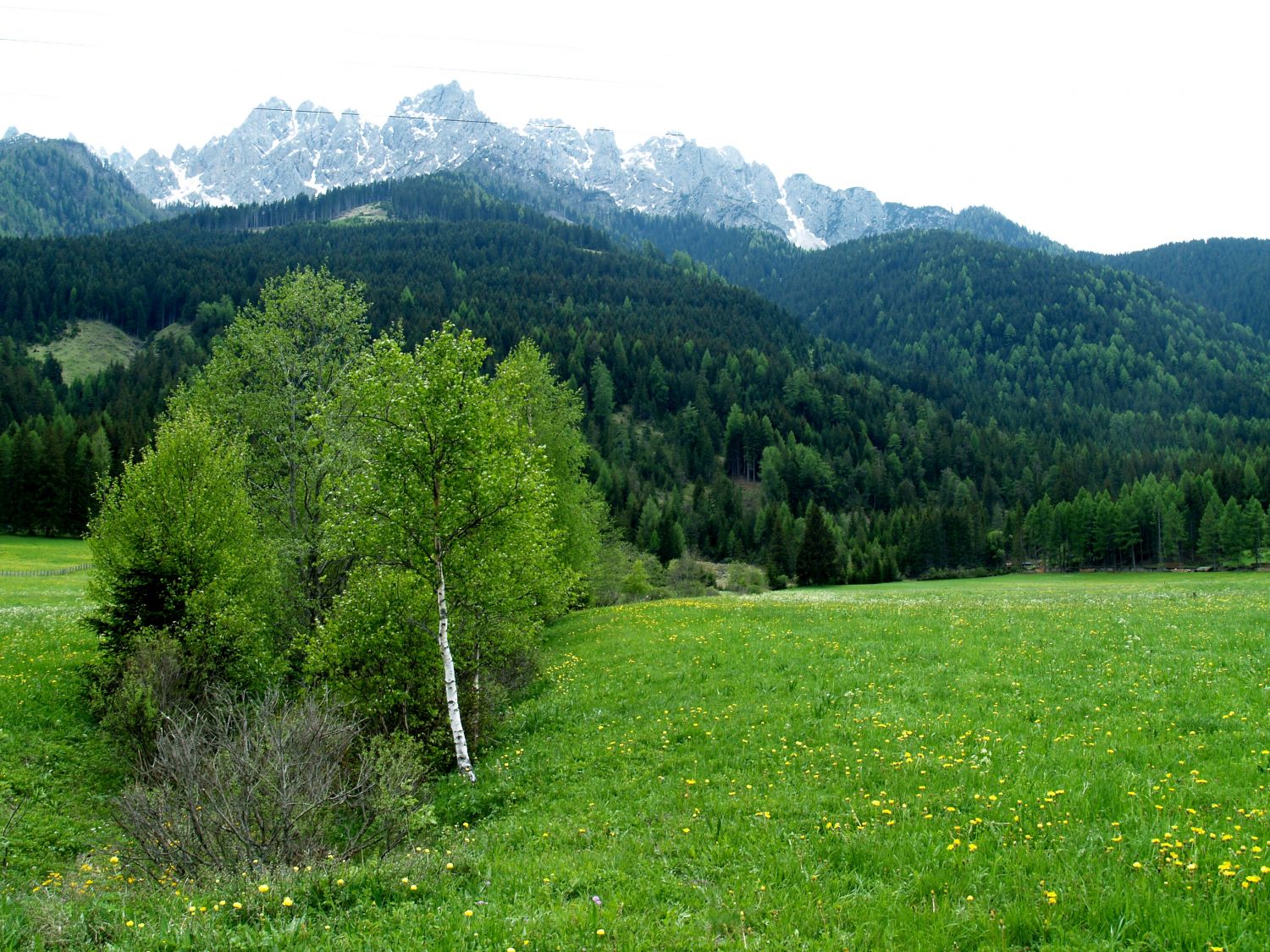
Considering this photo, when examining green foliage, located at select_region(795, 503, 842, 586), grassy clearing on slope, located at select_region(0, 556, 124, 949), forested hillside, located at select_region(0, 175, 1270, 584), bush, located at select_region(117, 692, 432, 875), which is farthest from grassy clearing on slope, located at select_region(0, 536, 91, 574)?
green foliage, located at select_region(795, 503, 842, 586)

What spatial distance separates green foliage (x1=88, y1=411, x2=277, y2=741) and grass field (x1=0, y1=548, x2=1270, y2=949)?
10.3 ft

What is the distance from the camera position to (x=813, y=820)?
31.7 feet

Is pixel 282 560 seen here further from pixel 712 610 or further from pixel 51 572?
pixel 51 572

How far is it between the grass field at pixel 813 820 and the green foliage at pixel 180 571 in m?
3.14

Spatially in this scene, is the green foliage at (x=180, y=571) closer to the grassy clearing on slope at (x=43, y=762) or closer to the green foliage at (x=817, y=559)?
the grassy clearing on slope at (x=43, y=762)

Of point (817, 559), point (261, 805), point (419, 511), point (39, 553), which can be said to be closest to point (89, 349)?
point (39, 553)

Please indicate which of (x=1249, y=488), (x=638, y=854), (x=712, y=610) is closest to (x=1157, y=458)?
(x=1249, y=488)

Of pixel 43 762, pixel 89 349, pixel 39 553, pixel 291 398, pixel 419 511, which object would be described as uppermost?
pixel 89 349

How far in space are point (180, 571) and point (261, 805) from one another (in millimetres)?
14219

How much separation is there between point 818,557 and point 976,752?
8379cm

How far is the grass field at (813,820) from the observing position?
21.7 feet

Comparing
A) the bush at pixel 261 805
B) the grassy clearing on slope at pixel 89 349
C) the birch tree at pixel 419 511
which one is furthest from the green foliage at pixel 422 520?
the grassy clearing on slope at pixel 89 349

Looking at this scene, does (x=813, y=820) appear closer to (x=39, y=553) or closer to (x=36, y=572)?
(x=36, y=572)

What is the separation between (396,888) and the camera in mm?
7887
